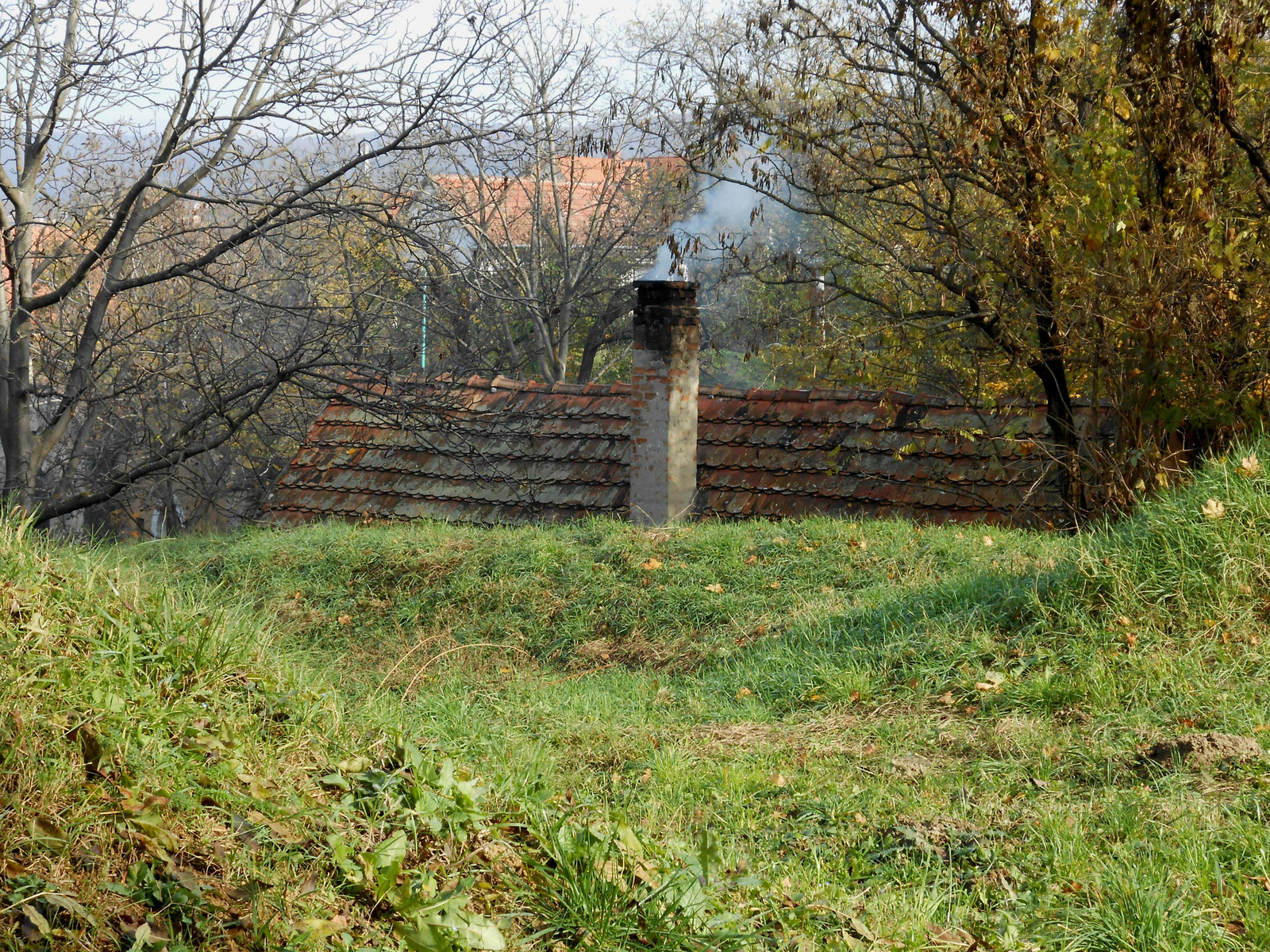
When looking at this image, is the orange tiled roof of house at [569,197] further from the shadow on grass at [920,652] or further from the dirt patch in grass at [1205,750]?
the dirt patch in grass at [1205,750]

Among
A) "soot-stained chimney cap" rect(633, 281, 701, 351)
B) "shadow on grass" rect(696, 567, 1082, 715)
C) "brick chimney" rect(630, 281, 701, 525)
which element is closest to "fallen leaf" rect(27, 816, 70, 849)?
"shadow on grass" rect(696, 567, 1082, 715)

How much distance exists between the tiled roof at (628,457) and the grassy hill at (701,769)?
2472mm

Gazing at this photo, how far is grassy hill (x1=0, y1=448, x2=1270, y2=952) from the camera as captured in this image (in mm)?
2977

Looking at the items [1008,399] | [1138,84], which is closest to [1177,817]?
[1138,84]

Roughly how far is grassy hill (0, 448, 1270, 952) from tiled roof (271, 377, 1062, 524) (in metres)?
2.47

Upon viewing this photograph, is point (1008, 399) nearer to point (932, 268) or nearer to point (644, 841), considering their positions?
point (932, 268)

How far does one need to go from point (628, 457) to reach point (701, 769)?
6.55 meters

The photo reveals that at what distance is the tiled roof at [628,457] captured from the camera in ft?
32.2

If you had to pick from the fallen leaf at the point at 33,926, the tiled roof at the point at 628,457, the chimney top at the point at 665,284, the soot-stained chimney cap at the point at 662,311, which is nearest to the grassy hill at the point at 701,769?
the fallen leaf at the point at 33,926

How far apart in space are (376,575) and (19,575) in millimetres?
5052

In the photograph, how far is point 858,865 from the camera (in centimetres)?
370

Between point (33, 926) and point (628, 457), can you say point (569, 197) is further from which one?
point (33, 926)

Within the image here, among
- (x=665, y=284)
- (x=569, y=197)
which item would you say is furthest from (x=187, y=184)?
(x=569, y=197)

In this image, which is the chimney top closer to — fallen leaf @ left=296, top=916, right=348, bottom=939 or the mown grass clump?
the mown grass clump
